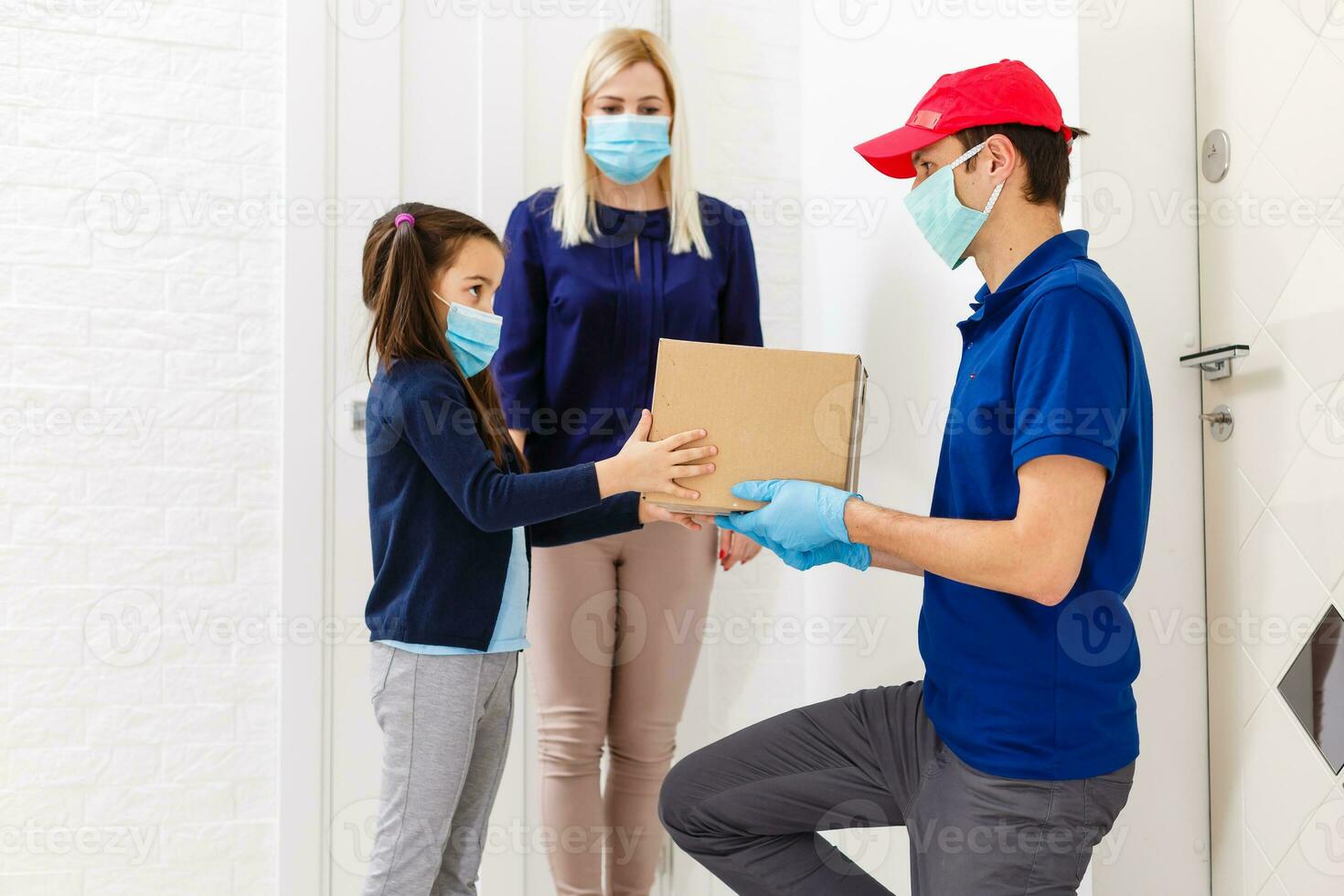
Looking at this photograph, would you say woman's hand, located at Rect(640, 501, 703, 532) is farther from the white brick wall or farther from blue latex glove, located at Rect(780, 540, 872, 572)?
the white brick wall

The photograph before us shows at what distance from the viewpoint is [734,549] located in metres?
2.02

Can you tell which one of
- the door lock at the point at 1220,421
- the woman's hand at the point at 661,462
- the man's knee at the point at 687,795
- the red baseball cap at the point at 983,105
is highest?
the red baseball cap at the point at 983,105

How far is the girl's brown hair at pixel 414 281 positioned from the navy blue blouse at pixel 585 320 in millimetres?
308

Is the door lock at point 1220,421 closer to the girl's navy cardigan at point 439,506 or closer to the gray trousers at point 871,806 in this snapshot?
the gray trousers at point 871,806

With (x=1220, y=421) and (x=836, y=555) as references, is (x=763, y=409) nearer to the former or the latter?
(x=836, y=555)

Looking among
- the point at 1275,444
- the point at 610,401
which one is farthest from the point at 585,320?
the point at 1275,444

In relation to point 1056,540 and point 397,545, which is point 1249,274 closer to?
point 1056,540

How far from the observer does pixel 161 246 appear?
6.91 feet

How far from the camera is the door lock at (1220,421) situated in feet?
5.15

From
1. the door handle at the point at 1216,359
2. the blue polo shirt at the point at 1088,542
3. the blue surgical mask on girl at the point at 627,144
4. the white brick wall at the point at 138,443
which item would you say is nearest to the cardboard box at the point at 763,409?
the blue polo shirt at the point at 1088,542

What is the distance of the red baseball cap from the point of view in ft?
4.23

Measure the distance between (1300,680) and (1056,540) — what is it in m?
0.62

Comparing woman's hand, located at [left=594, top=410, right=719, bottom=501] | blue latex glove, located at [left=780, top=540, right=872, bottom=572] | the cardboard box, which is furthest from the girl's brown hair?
blue latex glove, located at [left=780, top=540, right=872, bottom=572]

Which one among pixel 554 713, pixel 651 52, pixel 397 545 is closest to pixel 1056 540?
pixel 397 545
